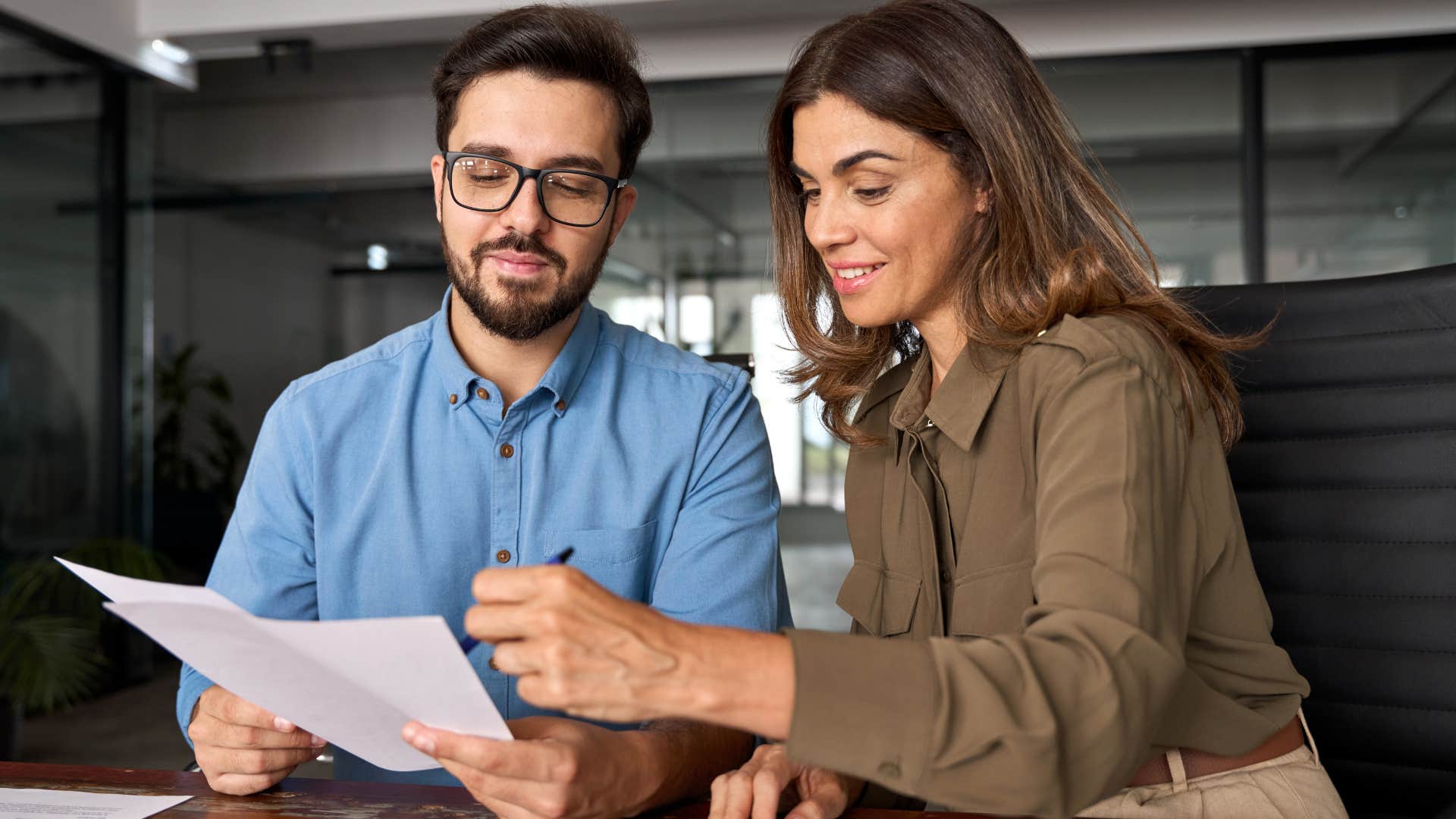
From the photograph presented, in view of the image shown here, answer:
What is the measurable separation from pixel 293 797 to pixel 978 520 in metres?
0.74

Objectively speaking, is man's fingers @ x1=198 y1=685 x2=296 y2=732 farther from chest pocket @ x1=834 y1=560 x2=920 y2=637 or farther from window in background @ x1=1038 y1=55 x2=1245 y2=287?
window in background @ x1=1038 y1=55 x2=1245 y2=287

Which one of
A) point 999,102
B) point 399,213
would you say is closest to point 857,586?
point 999,102

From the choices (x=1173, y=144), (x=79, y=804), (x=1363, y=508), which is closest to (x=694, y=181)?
(x=1173, y=144)

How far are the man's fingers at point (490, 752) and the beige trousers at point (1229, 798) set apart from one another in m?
0.55

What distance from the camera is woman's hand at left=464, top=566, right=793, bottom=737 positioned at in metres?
0.71

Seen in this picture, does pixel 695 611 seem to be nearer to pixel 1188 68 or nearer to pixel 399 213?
pixel 1188 68

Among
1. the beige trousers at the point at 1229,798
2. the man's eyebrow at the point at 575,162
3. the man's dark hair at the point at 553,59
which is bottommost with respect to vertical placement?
the beige trousers at the point at 1229,798

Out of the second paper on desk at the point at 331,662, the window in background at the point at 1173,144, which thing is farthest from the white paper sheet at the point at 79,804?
the window in background at the point at 1173,144

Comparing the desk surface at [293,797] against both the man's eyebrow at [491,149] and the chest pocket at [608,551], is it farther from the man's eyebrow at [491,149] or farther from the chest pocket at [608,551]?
the man's eyebrow at [491,149]

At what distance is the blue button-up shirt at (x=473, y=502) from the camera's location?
1.41 m

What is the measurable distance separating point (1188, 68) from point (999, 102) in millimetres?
3631

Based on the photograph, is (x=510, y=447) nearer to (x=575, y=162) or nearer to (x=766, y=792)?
(x=575, y=162)

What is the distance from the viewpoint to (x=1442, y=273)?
1.39 metres

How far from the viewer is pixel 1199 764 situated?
113 cm
